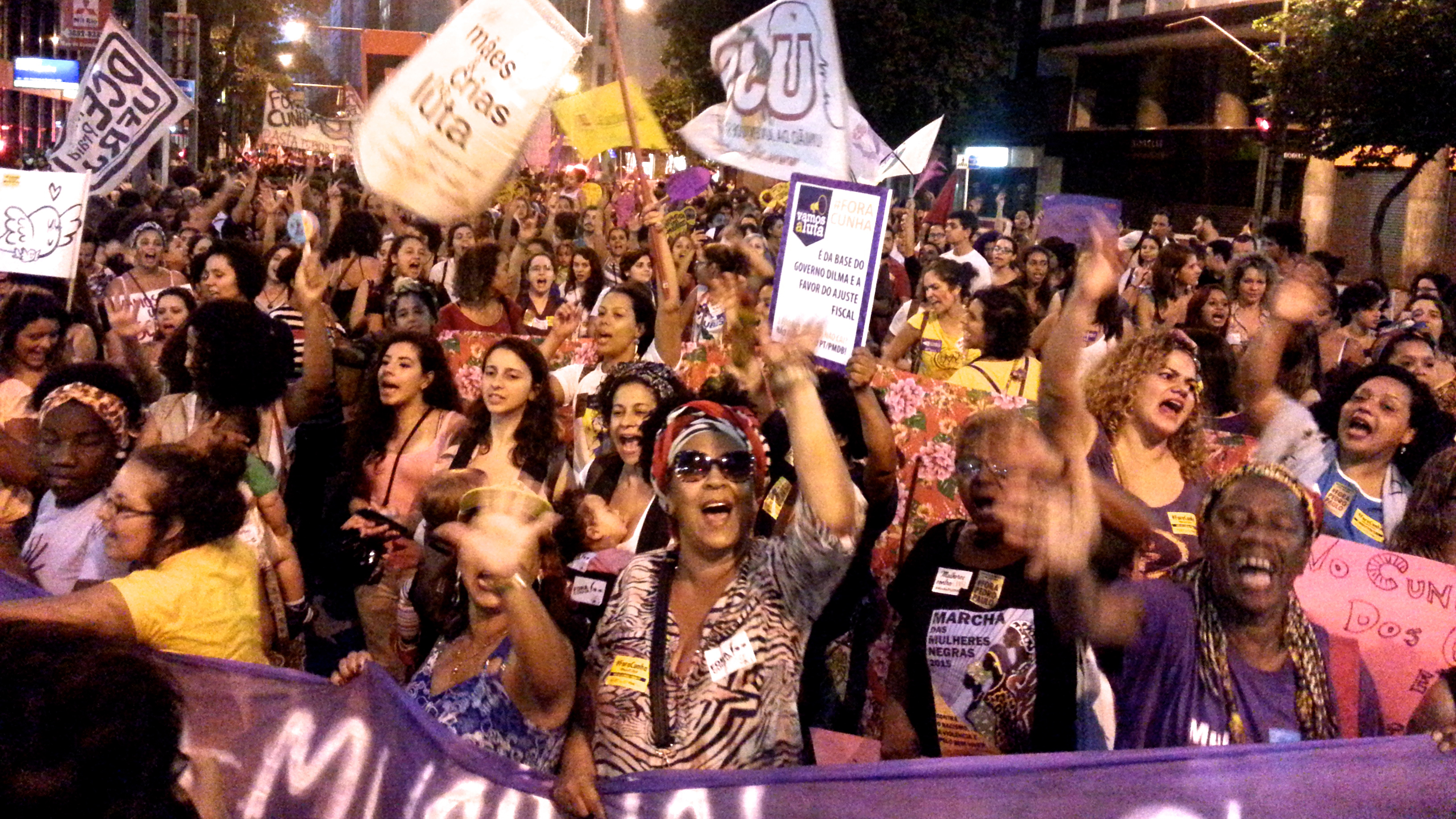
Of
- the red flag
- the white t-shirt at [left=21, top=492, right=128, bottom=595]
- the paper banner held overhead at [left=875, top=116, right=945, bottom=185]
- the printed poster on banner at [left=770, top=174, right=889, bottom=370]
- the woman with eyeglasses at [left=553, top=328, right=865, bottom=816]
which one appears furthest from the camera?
the red flag

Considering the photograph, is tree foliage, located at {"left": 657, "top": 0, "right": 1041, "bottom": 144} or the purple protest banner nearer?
the purple protest banner

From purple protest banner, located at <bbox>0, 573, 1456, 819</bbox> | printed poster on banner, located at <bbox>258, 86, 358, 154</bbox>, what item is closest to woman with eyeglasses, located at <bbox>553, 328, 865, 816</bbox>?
purple protest banner, located at <bbox>0, 573, 1456, 819</bbox>

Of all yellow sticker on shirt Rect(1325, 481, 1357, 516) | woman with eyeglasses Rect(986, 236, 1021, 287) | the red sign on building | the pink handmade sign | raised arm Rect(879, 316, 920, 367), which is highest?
the red sign on building

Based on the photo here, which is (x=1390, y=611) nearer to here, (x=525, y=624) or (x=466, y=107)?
(x=525, y=624)

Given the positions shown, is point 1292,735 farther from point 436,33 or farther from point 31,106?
point 31,106

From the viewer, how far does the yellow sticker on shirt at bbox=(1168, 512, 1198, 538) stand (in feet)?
14.1

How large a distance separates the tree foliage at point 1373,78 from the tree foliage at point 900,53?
996cm

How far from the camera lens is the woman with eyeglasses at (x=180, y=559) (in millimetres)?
3326

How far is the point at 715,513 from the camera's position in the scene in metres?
3.27

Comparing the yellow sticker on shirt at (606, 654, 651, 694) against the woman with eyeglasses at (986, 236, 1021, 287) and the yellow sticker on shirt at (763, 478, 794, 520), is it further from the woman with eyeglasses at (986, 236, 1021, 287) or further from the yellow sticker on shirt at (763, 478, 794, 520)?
the woman with eyeglasses at (986, 236, 1021, 287)

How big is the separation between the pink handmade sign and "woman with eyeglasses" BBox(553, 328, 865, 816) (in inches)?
50.1

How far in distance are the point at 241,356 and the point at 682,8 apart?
3204cm

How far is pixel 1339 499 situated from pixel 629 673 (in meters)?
2.83

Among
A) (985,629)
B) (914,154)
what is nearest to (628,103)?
(985,629)
